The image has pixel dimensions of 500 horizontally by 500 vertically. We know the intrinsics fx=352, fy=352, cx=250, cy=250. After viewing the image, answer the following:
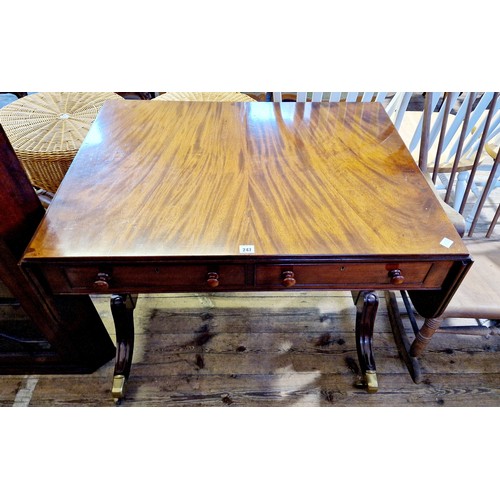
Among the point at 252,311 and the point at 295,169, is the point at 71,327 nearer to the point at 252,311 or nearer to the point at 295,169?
the point at 252,311

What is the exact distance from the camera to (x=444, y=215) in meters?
0.92

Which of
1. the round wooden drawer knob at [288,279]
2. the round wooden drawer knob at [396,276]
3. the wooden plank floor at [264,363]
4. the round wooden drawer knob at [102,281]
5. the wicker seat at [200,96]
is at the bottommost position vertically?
the wooden plank floor at [264,363]

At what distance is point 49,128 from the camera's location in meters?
1.61

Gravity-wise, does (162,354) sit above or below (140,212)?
below

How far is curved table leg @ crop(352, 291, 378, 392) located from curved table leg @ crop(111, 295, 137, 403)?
857 millimetres

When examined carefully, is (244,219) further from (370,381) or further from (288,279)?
(370,381)

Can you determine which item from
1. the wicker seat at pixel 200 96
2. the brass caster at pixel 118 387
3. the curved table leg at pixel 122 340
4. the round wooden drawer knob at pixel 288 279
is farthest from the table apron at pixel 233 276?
the wicker seat at pixel 200 96

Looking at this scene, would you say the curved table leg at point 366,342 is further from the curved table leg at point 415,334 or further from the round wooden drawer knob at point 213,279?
the round wooden drawer knob at point 213,279

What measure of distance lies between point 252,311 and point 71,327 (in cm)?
73

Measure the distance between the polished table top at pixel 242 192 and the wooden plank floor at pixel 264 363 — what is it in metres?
0.63

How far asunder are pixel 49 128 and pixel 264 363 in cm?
142

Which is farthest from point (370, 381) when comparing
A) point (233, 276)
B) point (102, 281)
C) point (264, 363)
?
point (102, 281)

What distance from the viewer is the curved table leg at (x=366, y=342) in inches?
50.3

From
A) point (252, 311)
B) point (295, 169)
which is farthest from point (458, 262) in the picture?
point (252, 311)
